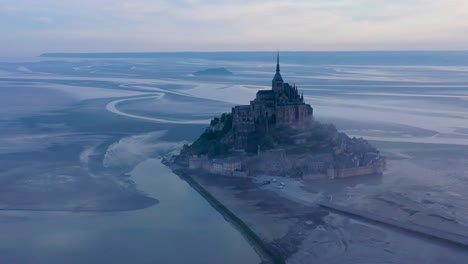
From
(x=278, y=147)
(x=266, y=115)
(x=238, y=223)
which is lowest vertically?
(x=238, y=223)

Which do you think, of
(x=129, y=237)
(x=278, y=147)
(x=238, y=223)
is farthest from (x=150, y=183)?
(x=129, y=237)

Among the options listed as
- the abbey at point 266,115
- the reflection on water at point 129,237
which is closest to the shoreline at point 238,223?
the reflection on water at point 129,237

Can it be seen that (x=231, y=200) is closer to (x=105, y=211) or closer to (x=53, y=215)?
(x=105, y=211)

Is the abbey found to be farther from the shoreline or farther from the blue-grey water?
the blue-grey water

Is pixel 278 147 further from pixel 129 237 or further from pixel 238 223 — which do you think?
pixel 129 237

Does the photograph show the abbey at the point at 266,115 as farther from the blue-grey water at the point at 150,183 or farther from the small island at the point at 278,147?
the blue-grey water at the point at 150,183

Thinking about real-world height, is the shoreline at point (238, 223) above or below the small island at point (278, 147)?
below
